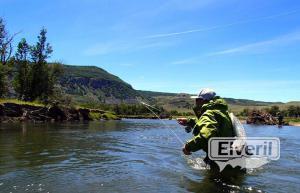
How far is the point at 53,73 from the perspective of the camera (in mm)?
85000

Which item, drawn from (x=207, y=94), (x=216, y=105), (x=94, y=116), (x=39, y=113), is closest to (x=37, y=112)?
(x=39, y=113)

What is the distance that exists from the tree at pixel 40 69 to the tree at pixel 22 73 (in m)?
0.98

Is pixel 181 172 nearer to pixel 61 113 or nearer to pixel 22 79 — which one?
pixel 61 113

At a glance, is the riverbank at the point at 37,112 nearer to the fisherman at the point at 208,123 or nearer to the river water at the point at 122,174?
the river water at the point at 122,174

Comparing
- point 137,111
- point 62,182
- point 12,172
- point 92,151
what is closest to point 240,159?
point 62,182

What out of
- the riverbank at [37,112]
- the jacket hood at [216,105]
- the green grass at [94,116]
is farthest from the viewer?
the green grass at [94,116]

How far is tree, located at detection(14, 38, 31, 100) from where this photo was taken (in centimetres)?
7844

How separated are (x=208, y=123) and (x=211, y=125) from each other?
9 cm

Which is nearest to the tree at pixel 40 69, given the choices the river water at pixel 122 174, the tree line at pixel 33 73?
the tree line at pixel 33 73

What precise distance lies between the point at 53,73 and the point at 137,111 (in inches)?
4239

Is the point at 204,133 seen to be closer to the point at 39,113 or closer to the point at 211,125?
the point at 211,125

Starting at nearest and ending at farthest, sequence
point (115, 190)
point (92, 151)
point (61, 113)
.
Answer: point (115, 190) → point (92, 151) → point (61, 113)

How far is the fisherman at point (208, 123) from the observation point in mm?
9969

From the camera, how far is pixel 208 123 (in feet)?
33.0
